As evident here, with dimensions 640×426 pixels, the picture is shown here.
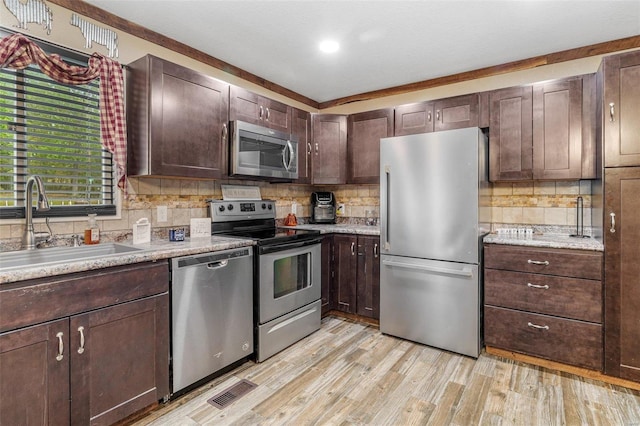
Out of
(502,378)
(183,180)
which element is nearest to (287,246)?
(183,180)

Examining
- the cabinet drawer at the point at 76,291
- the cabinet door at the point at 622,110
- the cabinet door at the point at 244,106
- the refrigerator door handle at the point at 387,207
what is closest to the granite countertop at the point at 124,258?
the cabinet drawer at the point at 76,291

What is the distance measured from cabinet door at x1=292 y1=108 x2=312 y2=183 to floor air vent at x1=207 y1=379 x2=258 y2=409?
78.4 inches

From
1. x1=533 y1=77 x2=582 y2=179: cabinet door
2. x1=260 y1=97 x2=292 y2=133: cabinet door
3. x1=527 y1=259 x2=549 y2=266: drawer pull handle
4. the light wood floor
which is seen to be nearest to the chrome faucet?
the light wood floor

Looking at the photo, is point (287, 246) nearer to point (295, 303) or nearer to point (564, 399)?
point (295, 303)

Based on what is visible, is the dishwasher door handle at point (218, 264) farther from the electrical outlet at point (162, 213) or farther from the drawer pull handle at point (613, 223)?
the drawer pull handle at point (613, 223)

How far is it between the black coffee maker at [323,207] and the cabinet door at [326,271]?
0.66 metres

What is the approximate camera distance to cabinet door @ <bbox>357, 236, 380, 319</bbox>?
10.6 feet

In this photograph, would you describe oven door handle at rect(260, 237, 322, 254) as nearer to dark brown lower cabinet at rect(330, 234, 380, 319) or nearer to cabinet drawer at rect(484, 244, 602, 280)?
dark brown lower cabinet at rect(330, 234, 380, 319)

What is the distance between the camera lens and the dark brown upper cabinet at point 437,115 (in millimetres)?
3043

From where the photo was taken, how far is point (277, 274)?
8.91ft

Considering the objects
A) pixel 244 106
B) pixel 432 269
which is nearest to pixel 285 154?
pixel 244 106

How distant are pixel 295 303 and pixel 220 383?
0.86m

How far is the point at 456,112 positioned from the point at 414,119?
0.40 metres

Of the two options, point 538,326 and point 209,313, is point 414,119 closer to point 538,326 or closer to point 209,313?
point 538,326
